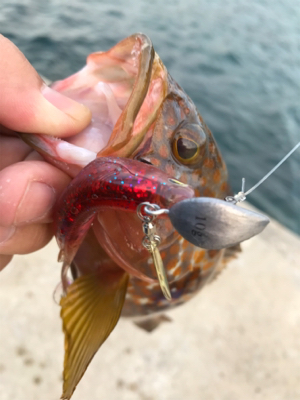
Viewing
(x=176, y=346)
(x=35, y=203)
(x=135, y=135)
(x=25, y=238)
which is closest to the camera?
(x=135, y=135)

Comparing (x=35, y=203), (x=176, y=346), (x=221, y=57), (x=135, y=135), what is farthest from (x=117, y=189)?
(x=221, y=57)

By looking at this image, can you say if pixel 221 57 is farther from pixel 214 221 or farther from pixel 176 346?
pixel 214 221

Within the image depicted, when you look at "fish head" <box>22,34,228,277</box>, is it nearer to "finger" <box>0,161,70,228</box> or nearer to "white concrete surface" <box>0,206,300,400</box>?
"finger" <box>0,161,70,228</box>

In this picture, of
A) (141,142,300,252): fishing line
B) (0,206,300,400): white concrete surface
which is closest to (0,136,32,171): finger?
(141,142,300,252): fishing line

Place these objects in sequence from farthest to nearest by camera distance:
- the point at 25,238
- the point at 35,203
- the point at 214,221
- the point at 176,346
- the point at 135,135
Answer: the point at 176,346, the point at 25,238, the point at 35,203, the point at 135,135, the point at 214,221

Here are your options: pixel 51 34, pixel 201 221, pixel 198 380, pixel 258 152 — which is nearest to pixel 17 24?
pixel 51 34

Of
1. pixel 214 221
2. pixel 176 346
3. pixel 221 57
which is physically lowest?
pixel 176 346

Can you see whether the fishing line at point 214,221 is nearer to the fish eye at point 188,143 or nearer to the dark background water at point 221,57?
the fish eye at point 188,143

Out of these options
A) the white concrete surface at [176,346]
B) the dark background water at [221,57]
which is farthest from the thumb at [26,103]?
the dark background water at [221,57]
